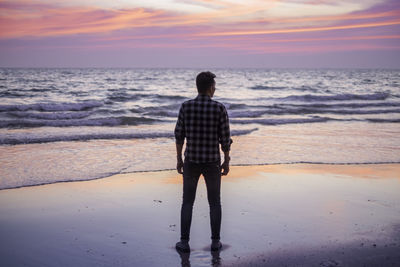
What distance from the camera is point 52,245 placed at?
4789 mm

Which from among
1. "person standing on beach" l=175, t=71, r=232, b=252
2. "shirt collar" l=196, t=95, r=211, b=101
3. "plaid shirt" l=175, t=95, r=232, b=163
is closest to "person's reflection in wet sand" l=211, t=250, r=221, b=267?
"person standing on beach" l=175, t=71, r=232, b=252

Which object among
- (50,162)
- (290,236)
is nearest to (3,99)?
(50,162)

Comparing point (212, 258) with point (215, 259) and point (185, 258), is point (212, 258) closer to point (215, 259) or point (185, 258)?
point (215, 259)

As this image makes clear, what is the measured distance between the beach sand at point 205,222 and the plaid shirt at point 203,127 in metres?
1.11

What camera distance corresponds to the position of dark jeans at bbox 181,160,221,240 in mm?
4457

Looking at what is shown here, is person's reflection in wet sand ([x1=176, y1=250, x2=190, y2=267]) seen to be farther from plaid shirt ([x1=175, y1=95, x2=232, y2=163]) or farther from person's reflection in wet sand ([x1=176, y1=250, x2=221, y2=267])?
plaid shirt ([x1=175, y1=95, x2=232, y2=163])

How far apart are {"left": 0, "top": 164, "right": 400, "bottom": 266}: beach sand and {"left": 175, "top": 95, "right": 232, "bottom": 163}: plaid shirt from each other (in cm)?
111

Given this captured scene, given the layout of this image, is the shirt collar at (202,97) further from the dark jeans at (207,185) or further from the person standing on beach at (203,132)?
the dark jeans at (207,185)

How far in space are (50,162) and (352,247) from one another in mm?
7051

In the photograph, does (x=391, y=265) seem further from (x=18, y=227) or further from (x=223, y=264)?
(x=18, y=227)

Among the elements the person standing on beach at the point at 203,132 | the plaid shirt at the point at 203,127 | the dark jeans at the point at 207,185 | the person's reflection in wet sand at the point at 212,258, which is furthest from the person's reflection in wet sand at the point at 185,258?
the plaid shirt at the point at 203,127

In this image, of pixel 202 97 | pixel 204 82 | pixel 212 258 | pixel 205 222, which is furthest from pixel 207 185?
pixel 205 222

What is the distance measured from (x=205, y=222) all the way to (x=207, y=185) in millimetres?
1194

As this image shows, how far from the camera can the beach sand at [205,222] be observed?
4500mm
